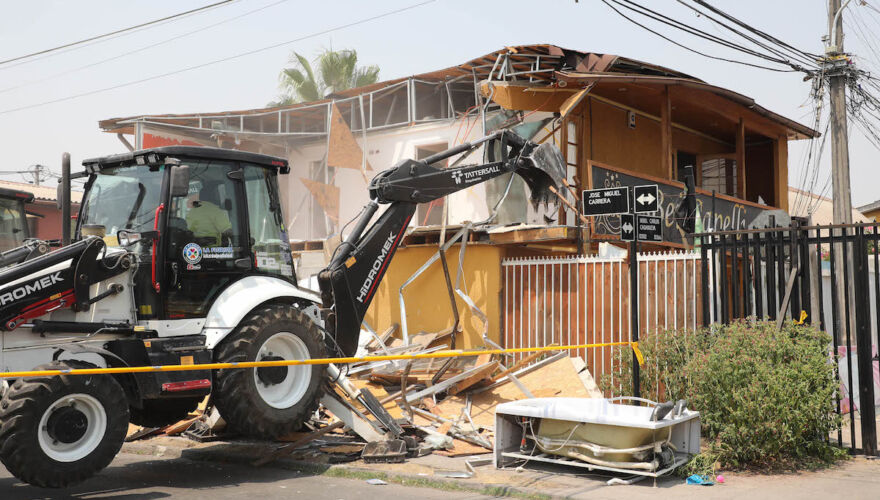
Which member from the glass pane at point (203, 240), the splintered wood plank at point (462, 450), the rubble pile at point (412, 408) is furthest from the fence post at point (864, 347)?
the glass pane at point (203, 240)

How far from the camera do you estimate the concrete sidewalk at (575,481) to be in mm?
6996

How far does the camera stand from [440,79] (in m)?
17.7

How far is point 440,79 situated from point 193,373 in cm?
1156

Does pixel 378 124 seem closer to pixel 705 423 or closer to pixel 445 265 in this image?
pixel 445 265

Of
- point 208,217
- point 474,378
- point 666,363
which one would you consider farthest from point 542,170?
point 208,217

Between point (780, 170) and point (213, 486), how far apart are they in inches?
738

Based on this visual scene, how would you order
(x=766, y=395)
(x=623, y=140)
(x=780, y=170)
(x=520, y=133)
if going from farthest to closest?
1. (x=780, y=170)
2. (x=623, y=140)
3. (x=520, y=133)
4. (x=766, y=395)

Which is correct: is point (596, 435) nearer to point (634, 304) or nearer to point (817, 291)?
point (634, 304)

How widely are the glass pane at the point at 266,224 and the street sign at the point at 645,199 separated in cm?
393

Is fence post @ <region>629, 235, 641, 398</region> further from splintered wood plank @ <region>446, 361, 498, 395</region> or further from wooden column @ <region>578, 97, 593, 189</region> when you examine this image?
wooden column @ <region>578, 97, 593, 189</region>

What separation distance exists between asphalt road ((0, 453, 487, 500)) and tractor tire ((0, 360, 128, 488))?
722 millimetres

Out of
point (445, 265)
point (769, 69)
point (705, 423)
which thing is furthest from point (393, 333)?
point (769, 69)

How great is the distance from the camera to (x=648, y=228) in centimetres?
916

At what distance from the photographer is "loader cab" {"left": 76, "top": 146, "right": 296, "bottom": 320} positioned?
7.67 metres
